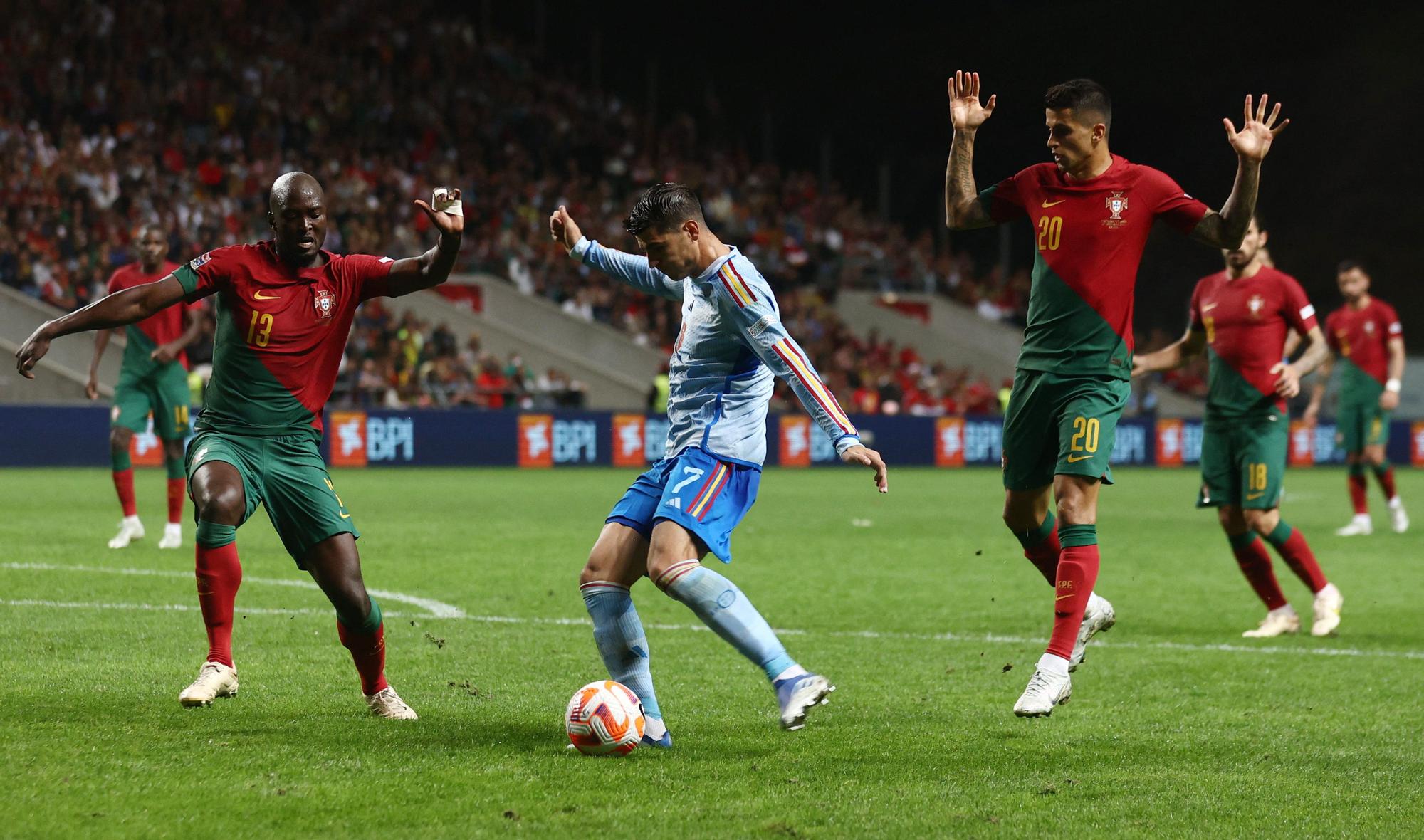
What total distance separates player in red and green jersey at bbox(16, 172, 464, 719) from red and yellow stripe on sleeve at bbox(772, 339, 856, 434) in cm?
130

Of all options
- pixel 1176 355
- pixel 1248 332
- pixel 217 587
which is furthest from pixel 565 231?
pixel 1248 332

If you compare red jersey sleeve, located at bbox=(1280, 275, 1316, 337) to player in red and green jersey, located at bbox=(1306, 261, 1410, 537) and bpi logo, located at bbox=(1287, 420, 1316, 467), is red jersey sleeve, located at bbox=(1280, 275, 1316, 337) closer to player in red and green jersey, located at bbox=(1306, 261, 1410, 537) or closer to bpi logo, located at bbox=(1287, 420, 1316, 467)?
player in red and green jersey, located at bbox=(1306, 261, 1410, 537)

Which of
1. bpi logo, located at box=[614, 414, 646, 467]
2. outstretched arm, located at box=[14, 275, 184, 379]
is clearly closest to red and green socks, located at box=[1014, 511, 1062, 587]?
outstretched arm, located at box=[14, 275, 184, 379]

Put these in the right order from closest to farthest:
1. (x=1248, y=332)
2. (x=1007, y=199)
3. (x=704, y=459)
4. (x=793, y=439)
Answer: (x=704, y=459) → (x=1007, y=199) → (x=1248, y=332) → (x=793, y=439)

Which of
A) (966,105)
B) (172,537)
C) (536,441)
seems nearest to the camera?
(966,105)

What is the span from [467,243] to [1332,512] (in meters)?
18.4

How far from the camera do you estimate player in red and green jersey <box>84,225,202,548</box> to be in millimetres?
11391

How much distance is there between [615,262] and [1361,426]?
11327 millimetres

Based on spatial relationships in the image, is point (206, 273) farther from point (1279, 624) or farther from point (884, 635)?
point (1279, 624)

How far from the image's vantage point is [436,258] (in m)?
5.60

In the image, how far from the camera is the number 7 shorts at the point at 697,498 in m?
5.13

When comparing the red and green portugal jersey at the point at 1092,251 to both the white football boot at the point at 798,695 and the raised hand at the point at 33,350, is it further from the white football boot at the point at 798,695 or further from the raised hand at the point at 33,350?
the raised hand at the point at 33,350

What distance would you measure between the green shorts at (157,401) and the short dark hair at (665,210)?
732 centimetres

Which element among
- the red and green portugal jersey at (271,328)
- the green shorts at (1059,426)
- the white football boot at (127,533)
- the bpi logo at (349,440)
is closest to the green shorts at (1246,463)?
the green shorts at (1059,426)
